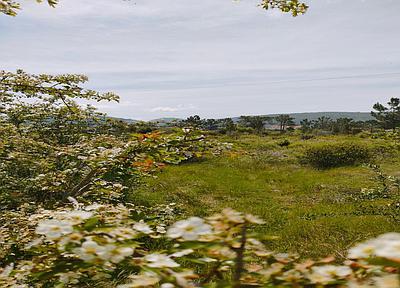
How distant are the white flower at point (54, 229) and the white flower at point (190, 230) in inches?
15.8

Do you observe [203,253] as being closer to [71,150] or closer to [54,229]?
[54,229]

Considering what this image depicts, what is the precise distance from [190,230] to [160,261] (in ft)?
0.54

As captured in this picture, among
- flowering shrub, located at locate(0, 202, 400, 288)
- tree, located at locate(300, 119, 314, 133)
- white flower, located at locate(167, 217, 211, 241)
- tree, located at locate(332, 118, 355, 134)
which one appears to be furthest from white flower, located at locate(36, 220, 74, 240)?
tree, located at locate(300, 119, 314, 133)

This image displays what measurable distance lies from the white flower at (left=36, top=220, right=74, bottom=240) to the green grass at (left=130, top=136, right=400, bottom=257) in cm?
299

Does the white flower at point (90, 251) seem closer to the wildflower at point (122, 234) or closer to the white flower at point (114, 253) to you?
the white flower at point (114, 253)

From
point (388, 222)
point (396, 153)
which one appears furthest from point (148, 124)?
point (396, 153)

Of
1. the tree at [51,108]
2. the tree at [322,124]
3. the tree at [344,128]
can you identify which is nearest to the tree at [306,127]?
the tree at [322,124]

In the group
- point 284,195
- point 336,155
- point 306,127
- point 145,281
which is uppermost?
point 145,281

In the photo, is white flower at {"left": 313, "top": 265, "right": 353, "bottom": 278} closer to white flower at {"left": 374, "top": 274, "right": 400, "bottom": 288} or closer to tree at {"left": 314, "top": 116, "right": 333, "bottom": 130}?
white flower at {"left": 374, "top": 274, "right": 400, "bottom": 288}

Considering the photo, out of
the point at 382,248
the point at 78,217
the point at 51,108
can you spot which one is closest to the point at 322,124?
the point at 51,108

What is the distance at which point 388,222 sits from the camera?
453 inches

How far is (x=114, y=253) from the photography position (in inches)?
54.0

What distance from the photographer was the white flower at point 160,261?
4.43 ft

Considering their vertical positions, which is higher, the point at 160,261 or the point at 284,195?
the point at 160,261
